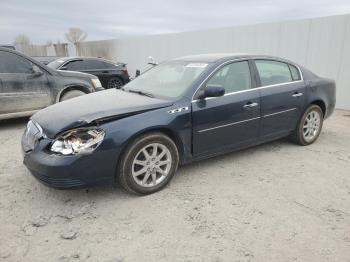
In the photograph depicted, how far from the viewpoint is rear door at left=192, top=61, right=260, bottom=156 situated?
13.2 feet

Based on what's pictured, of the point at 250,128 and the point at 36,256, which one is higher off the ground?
the point at 250,128

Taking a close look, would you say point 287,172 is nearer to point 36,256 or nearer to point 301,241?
point 301,241

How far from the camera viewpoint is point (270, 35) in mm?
10242

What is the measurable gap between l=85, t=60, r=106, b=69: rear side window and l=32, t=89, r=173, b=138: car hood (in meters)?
7.74

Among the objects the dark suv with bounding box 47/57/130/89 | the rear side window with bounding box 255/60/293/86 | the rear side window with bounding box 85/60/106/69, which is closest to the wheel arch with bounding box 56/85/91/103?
the dark suv with bounding box 47/57/130/89

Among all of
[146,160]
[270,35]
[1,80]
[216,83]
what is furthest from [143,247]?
[270,35]

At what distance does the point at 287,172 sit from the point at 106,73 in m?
9.09

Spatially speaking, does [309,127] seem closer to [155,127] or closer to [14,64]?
[155,127]

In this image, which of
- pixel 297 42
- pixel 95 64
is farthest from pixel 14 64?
pixel 297 42

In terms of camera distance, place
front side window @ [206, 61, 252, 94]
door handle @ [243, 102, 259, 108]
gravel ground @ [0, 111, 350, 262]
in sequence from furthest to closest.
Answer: door handle @ [243, 102, 259, 108] < front side window @ [206, 61, 252, 94] < gravel ground @ [0, 111, 350, 262]

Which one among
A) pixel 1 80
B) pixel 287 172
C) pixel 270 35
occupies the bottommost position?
pixel 287 172

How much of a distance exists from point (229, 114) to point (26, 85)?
4.43 metres

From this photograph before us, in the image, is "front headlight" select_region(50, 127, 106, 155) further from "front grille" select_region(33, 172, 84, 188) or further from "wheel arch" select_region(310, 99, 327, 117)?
"wheel arch" select_region(310, 99, 327, 117)

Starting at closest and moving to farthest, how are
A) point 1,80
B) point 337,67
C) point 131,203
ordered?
point 131,203
point 1,80
point 337,67
